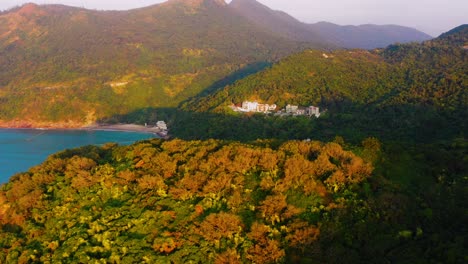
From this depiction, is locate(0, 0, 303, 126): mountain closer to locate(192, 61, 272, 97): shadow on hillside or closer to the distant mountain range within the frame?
the distant mountain range

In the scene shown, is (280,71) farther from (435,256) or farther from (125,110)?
(435,256)

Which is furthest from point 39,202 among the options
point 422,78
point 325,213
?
point 422,78

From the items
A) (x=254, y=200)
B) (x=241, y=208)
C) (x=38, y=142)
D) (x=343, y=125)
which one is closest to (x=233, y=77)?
(x=38, y=142)

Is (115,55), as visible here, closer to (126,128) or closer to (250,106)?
(126,128)

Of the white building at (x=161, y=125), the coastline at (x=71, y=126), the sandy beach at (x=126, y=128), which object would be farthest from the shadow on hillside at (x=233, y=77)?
the coastline at (x=71, y=126)

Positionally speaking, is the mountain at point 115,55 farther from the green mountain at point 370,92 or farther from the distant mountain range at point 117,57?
the green mountain at point 370,92

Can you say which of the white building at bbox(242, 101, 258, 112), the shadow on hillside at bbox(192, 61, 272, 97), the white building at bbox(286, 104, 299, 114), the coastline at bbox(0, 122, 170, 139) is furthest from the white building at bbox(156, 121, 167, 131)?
the white building at bbox(286, 104, 299, 114)
